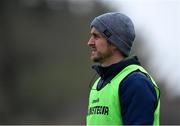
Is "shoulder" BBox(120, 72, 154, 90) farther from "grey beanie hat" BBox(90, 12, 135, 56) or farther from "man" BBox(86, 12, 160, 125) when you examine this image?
"grey beanie hat" BBox(90, 12, 135, 56)

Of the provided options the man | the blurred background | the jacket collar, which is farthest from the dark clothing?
the blurred background

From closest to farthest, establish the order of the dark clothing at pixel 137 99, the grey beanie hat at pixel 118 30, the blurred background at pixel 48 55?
1. the dark clothing at pixel 137 99
2. the grey beanie hat at pixel 118 30
3. the blurred background at pixel 48 55

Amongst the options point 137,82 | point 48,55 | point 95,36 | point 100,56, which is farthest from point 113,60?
point 48,55

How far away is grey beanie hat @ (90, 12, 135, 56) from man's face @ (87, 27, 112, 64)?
40 millimetres

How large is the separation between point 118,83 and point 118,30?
49 centimetres

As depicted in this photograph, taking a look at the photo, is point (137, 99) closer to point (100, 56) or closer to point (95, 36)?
point (100, 56)

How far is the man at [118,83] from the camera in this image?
6.28 metres

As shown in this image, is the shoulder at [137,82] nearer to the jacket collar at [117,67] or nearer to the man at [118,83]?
the man at [118,83]

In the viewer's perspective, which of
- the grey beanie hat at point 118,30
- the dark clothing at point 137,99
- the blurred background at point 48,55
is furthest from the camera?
the blurred background at point 48,55

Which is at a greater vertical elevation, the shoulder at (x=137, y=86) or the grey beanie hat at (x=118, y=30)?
the grey beanie hat at (x=118, y=30)

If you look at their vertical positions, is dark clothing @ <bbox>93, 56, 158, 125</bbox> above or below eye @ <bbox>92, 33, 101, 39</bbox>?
below

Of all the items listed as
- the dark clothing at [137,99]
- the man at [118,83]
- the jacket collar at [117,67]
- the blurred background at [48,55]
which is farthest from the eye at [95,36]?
the blurred background at [48,55]

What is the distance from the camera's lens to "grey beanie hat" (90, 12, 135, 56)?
6.70 meters

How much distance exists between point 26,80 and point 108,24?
120 ft
